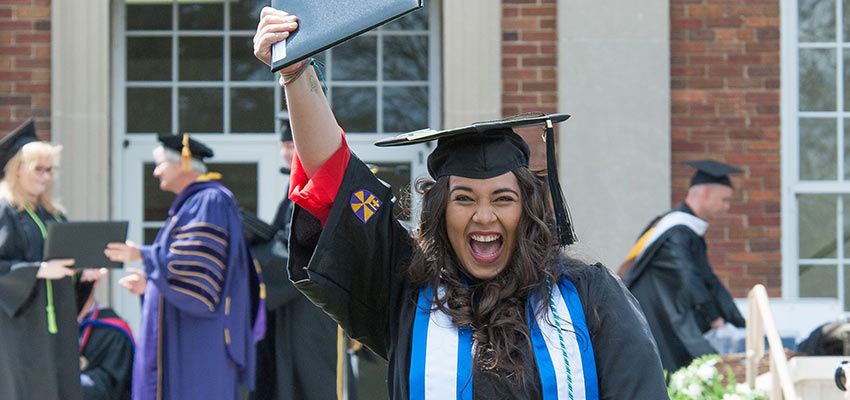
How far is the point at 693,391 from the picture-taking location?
7008 mm

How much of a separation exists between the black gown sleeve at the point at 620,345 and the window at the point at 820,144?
6.41 metres

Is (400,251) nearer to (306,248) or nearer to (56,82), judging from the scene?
(306,248)

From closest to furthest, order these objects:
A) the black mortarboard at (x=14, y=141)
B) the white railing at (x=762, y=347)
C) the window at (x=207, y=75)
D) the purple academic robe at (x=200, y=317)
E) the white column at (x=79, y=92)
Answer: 1. the white railing at (x=762, y=347)
2. the purple academic robe at (x=200, y=317)
3. the black mortarboard at (x=14, y=141)
4. the white column at (x=79, y=92)
5. the window at (x=207, y=75)

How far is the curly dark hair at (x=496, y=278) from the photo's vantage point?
312 centimetres

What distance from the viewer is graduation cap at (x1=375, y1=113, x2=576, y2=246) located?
3.26 m

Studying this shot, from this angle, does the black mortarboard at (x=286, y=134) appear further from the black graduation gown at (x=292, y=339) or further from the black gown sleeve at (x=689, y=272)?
the black gown sleeve at (x=689, y=272)

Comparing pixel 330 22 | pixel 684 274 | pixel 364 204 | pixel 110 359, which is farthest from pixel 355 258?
pixel 684 274

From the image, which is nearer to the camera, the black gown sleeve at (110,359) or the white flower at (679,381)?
the white flower at (679,381)

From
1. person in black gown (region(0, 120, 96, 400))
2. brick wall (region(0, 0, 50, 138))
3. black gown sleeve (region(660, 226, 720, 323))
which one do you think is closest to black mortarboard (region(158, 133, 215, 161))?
person in black gown (region(0, 120, 96, 400))

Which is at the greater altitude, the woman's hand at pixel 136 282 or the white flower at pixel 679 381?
the woman's hand at pixel 136 282

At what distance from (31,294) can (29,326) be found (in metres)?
0.18

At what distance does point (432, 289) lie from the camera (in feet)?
10.5

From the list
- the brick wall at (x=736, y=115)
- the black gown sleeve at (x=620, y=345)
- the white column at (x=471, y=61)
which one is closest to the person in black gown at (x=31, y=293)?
the white column at (x=471, y=61)

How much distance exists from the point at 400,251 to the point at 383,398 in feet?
18.2
